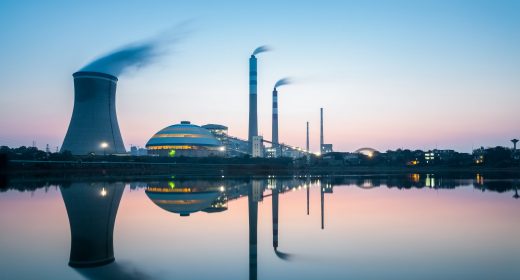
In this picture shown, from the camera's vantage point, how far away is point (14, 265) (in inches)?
277

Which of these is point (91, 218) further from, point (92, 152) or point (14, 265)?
point (92, 152)

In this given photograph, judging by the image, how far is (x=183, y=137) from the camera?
99.2 m

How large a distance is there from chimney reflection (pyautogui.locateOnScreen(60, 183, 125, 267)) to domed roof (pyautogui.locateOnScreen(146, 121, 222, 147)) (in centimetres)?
8170

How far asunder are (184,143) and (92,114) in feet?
145

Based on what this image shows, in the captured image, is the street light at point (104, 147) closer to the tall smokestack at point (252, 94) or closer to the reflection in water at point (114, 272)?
the tall smokestack at point (252, 94)

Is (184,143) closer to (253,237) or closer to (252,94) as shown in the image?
(252,94)

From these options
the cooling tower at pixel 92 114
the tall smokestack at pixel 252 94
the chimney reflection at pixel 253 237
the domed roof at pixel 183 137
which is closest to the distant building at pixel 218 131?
the domed roof at pixel 183 137

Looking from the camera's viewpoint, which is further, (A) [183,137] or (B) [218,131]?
(B) [218,131]

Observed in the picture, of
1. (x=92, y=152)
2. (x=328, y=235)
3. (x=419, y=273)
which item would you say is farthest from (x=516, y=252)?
(x=92, y=152)

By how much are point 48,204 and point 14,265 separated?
10203mm

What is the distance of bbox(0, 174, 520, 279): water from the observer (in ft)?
22.2

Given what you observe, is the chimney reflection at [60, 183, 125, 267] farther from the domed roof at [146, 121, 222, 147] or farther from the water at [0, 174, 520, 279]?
the domed roof at [146, 121, 222, 147]

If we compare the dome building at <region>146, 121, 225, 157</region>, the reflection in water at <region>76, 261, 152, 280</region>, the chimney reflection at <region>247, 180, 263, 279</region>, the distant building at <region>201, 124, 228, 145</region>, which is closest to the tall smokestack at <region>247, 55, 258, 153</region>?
the dome building at <region>146, 121, 225, 157</region>

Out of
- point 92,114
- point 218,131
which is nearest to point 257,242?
point 92,114
